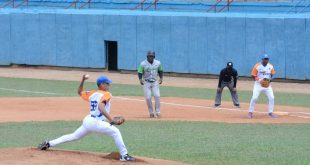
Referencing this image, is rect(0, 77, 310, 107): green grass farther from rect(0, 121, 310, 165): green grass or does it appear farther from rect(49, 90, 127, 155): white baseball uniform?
rect(49, 90, 127, 155): white baseball uniform

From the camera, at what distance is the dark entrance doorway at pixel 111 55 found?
41438 millimetres

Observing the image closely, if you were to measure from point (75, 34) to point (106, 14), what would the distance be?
2315 millimetres

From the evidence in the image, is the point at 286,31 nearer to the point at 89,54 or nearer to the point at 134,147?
the point at 89,54

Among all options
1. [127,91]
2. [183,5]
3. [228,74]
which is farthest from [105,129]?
[183,5]

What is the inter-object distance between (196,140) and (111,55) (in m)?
25.0

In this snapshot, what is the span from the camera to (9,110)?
24.4 m

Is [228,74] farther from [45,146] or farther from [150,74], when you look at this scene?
[45,146]

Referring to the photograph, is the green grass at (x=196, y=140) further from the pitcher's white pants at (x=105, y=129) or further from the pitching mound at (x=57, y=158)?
the pitcher's white pants at (x=105, y=129)

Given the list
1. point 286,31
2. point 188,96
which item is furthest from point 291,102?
point 286,31

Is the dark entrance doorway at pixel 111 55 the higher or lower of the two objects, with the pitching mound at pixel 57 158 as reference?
higher

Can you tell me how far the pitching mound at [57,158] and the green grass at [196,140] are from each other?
4.18 ft

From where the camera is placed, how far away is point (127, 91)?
→ 32031 mm

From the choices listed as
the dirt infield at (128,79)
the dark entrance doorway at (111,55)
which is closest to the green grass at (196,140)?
the dirt infield at (128,79)

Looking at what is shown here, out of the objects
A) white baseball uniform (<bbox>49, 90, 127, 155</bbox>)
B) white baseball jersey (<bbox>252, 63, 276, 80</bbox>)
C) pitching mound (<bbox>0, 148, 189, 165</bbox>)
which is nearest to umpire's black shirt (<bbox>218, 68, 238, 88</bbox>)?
white baseball jersey (<bbox>252, 63, 276, 80</bbox>)
